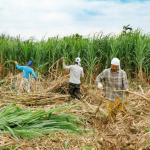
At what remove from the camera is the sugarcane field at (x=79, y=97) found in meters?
2.28

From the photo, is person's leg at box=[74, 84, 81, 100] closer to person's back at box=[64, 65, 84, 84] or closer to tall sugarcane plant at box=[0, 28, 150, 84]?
person's back at box=[64, 65, 84, 84]

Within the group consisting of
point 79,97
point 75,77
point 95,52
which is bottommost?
point 79,97

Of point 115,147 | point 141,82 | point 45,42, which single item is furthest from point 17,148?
point 45,42

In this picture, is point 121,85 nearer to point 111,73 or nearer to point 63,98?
point 111,73

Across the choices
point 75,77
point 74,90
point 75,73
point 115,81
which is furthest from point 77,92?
point 115,81

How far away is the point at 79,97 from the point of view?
5672mm

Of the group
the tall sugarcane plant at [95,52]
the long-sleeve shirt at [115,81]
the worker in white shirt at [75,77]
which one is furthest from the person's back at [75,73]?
the long-sleeve shirt at [115,81]

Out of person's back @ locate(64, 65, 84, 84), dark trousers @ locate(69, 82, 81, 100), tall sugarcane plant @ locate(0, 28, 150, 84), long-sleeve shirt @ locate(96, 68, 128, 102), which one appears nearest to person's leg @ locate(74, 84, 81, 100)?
dark trousers @ locate(69, 82, 81, 100)

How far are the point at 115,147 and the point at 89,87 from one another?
479 cm

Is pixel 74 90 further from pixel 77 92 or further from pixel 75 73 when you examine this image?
pixel 75 73

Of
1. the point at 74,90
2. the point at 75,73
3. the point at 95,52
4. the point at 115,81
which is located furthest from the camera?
the point at 95,52

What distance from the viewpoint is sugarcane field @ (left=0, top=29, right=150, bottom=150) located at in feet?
7.48

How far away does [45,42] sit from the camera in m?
8.72

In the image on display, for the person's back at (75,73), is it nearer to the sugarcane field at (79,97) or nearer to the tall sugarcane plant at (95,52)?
the sugarcane field at (79,97)
